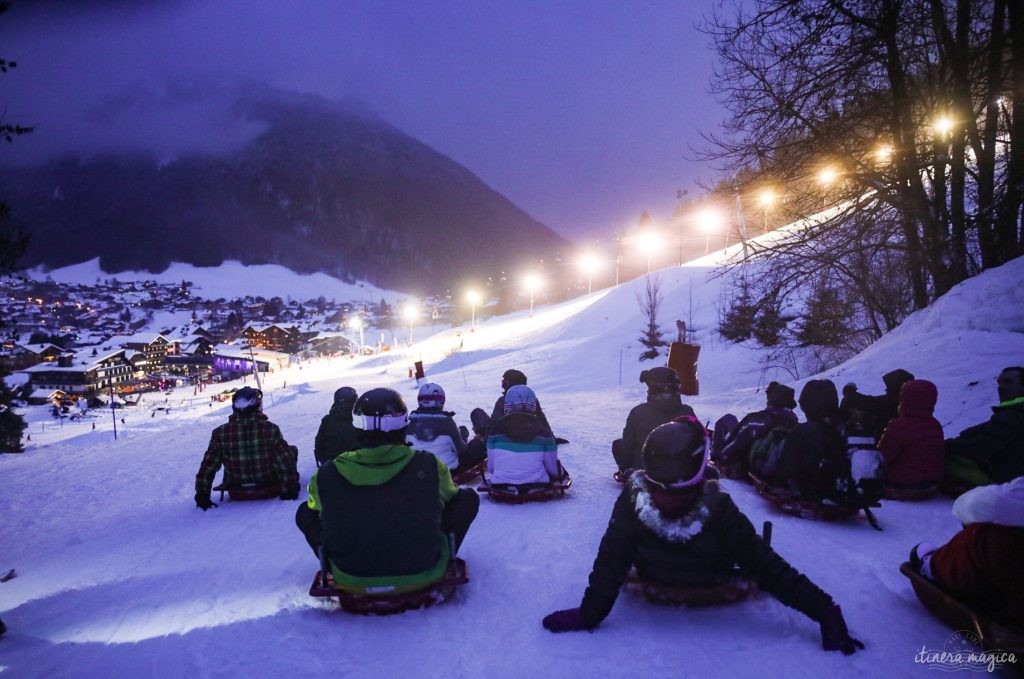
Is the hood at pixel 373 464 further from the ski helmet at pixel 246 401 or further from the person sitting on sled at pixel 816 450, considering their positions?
the person sitting on sled at pixel 816 450

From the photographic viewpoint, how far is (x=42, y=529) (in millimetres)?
6836

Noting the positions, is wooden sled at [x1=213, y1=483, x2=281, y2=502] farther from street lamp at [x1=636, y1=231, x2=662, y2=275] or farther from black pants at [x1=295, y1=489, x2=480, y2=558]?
street lamp at [x1=636, y1=231, x2=662, y2=275]

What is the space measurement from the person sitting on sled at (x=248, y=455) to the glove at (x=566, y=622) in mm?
4323

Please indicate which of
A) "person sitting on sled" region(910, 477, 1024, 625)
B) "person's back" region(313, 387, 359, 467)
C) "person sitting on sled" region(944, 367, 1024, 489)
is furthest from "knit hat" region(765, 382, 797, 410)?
"person's back" region(313, 387, 359, 467)

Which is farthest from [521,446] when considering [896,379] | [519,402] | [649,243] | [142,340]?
[142,340]

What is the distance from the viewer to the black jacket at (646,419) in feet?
17.4

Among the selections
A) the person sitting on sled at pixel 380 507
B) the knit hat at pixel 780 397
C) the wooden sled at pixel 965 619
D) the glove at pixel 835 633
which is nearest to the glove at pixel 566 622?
the person sitting on sled at pixel 380 507

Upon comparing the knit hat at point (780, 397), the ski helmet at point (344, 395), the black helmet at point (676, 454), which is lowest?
the knit hat at point (780, 397)

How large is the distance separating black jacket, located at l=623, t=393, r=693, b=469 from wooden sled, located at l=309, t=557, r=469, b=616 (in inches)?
104

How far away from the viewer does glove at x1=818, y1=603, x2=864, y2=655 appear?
283 cm

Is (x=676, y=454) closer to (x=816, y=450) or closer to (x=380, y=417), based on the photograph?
(x=380, y=417)

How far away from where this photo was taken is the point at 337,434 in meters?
6.39

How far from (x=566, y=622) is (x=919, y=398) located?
4.54 m

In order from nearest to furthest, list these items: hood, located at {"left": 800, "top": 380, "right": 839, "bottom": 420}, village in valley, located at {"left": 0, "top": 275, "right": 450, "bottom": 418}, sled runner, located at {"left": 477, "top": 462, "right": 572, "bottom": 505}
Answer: hood, located at {"left": 800, "top": 380, "right": 839, "bottom": 420}, sled runner, located at {"left": 477, "top": 462, "right": 572, "bottom": 505}, village in valley, located at {"left": 0, "top": 275, "right": 450, "bottom": 418}
